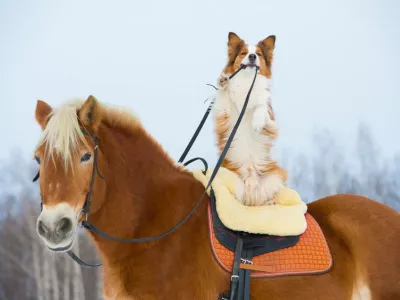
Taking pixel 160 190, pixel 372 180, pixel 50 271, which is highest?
pixel 160 190

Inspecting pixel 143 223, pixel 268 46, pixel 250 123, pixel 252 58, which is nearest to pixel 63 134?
pixel 143 223

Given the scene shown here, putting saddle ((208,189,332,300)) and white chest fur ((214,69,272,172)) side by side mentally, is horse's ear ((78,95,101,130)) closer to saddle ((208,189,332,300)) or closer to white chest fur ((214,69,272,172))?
saddle ((208,189,332,300))

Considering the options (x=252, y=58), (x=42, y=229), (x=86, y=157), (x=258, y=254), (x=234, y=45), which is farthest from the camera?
(x=234, y=45)

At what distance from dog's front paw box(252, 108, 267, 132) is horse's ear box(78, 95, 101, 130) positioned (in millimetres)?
967

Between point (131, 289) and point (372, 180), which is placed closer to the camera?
point (131, 289)

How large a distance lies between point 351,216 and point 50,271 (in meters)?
5.08

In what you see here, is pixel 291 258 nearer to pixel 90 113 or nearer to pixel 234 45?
pixel 90 113

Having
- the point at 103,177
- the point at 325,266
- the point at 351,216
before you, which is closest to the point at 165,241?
the point at 103,177

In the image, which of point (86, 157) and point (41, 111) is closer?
point (86, 157)

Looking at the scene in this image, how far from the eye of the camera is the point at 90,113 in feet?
6.34

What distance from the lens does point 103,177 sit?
1.96 metres

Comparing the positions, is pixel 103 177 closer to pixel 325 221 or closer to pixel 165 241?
pixel 165 241

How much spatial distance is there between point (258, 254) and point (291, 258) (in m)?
0.19

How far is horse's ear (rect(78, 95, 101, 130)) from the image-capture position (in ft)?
6.29
